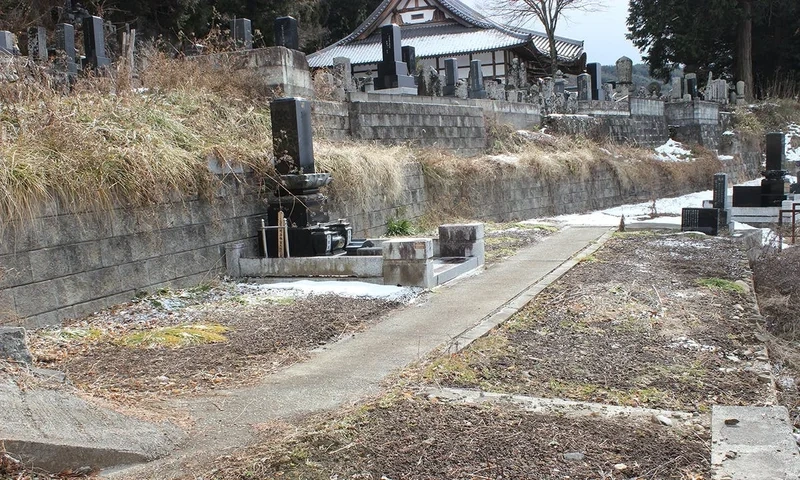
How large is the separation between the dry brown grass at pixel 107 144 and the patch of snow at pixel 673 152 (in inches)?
741

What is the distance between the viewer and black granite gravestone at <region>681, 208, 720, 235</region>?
12.7 meters

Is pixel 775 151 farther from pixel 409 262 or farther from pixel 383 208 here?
pixel 409 262

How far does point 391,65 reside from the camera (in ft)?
53.0

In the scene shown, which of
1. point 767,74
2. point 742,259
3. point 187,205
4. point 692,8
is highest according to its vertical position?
point 692,8

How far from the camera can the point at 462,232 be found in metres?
9.82

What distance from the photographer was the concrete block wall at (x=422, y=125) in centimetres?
1373

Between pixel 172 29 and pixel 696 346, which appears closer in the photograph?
pixel 696 346

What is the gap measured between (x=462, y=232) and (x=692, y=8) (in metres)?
31.5

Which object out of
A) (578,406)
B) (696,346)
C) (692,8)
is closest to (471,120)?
(696,346)

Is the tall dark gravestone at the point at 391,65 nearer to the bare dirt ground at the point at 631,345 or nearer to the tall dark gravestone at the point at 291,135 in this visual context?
the tall dark gravestone at the point at 291,135

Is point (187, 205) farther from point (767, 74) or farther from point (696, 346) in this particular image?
point (767, 74)

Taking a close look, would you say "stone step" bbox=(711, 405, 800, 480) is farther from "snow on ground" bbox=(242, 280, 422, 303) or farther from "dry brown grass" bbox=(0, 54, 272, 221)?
"dry brown grass" bbox=(0, 54, 272, 221)

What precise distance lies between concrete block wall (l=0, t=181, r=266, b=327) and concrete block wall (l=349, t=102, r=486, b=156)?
4.85m

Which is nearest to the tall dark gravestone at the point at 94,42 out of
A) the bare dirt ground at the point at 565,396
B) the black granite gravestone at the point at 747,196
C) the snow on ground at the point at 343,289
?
the snow on ground at the point at 343,289
